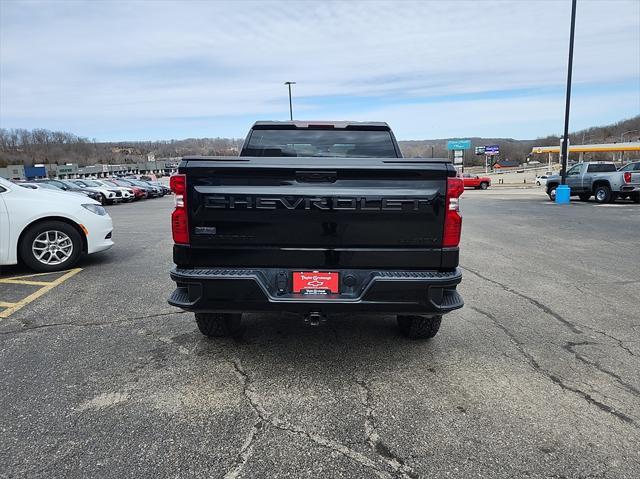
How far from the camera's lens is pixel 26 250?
6617 mm

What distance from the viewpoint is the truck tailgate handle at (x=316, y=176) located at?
316cm

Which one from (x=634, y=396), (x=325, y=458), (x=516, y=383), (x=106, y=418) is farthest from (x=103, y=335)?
(x=634, y=396)

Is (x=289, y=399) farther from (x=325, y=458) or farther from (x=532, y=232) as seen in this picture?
(x=532, y=232)

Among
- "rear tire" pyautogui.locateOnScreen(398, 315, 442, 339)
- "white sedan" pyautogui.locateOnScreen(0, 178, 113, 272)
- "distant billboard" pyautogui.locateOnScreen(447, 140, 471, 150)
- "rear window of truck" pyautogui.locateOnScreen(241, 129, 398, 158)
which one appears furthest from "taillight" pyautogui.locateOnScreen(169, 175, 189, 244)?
"distant billboard" pyautogui.locateOnScreen(447, 140, 471, 150)

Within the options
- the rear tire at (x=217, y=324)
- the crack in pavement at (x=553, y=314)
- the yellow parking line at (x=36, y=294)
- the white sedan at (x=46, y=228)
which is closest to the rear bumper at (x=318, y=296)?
the rear tire at (x=217, y=324)

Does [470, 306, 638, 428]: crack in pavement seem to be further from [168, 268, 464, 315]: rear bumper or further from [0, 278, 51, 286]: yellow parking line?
Result: [0, 278, 51, 286]: yellow parking line

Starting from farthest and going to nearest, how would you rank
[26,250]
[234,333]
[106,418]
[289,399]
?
1. [26,250]
2. [234,333]
3. [289,399]
4. [106,418]

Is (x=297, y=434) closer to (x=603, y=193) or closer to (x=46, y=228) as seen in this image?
(x=46, y=228)

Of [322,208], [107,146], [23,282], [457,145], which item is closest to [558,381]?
[322,208]

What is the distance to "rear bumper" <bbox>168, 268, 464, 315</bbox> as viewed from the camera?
127 inches

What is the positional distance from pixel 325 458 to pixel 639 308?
442 cm

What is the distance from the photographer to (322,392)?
3.27 meters

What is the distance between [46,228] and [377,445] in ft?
19.7

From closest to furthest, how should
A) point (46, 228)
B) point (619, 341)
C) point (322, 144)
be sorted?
point (619, 341) < point (322, 144) < point (46, 228)
